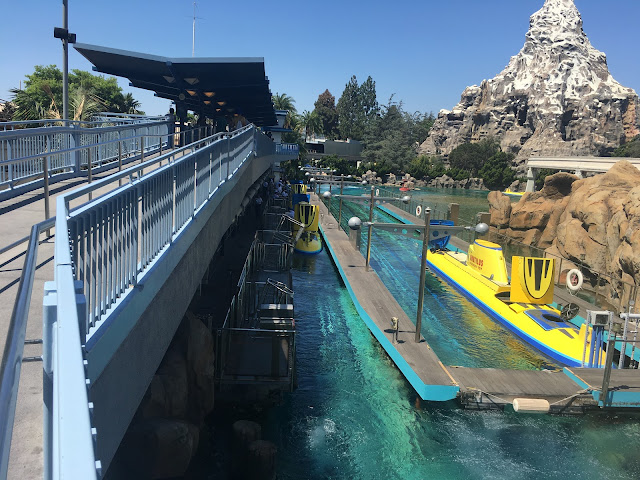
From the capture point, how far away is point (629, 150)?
89625 millimetres

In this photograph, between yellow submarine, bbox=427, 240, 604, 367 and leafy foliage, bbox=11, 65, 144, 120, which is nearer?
yellow submarine, bbox=427, 240, 604, 367

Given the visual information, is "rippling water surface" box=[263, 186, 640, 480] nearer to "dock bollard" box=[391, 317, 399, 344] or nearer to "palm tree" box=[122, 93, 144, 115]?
"dock bollard" box=[391, 317, 399, 344]

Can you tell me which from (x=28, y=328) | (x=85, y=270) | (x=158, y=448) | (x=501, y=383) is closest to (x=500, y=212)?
(x=501, y=383)

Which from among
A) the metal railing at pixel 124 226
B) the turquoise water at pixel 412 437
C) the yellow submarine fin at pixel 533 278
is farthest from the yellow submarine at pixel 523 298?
the metal railing at pixel 124 226

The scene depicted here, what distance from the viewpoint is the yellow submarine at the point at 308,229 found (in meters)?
31.0

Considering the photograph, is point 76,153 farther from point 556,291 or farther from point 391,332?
point 556,291

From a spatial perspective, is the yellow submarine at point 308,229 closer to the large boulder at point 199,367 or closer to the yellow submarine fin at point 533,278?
the yellow submarine fin at point 533,278

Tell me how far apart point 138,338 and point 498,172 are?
9270cm

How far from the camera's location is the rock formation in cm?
2240

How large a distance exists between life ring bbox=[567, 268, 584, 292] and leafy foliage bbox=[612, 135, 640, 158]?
78.3 meters

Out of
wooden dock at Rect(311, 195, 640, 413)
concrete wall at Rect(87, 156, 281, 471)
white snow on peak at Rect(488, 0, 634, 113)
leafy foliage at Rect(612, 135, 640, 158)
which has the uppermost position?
white snow on peak at Rect(488, 0, 634, 113)

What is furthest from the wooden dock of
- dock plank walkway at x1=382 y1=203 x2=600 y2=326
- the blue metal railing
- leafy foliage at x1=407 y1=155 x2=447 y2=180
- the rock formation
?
leafy foliage at x1=407 y1=155 x2=447 y2=180

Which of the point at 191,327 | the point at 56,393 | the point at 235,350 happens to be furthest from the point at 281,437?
the point at 56,393

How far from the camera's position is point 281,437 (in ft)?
39.9
